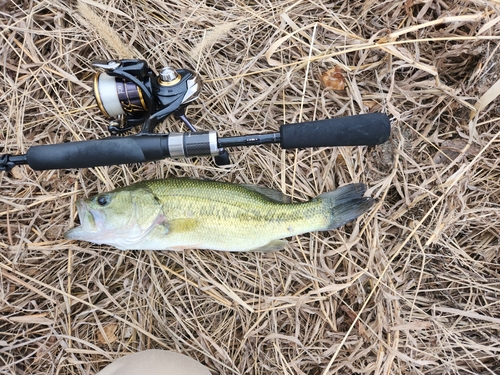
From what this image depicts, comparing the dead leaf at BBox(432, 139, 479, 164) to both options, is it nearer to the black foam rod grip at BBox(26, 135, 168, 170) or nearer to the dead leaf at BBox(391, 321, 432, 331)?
the dead leaf at BBox(391, 321, 432, 331)

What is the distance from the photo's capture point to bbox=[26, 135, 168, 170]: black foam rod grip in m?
2.08

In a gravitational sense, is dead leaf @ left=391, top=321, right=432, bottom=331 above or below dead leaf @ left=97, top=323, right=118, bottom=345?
above

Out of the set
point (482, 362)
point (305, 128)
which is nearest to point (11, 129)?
point (305, 128)

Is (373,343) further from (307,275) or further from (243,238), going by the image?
(243,238)

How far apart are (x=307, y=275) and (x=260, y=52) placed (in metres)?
1.72

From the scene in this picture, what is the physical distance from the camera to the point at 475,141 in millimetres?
2727

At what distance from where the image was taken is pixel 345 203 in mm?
2521

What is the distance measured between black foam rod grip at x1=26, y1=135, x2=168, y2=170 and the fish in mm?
323

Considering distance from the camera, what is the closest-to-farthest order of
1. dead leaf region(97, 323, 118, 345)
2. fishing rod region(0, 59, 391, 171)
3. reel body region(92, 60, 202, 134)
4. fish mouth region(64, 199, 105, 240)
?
fishing rod region(0, 59, 391, 171), reel body region(92, 60, 202, 134), fish mouth region(64, 199, 105, 240), dead leaf region(97, 323, 118, 345)

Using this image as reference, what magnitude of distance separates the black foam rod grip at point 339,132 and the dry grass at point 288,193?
66cm

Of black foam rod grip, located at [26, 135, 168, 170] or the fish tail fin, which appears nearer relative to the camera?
black foam rod grip, located at [26, 135, 168, 170]

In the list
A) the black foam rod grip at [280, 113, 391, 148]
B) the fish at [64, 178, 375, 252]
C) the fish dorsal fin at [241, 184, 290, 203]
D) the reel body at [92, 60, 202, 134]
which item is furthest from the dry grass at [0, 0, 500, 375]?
the black foam rod grip at [280, 113, 391, 148]

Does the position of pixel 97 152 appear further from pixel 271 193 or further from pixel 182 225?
pixel 271 193

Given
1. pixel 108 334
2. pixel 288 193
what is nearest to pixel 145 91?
pixel 288 193
